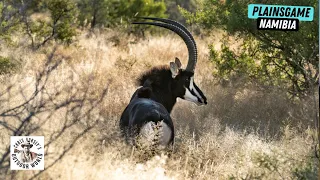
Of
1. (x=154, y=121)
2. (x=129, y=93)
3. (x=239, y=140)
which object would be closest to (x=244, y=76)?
(x=129, y=93)

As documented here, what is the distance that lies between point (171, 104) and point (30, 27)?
7.05 metres

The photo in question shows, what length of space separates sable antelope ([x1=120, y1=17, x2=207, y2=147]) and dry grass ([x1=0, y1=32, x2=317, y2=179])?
0.20 meters

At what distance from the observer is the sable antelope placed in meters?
6.44

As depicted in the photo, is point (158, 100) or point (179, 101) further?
point (179, 101)

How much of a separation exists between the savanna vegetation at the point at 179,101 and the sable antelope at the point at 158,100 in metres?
0.20

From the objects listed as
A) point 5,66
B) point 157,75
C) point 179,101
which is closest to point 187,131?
point 157,75

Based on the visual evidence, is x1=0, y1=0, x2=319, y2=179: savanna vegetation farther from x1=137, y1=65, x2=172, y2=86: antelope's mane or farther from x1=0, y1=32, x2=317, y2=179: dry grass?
x1=137, y1=65, x2=172, y2=86: antelope's mane

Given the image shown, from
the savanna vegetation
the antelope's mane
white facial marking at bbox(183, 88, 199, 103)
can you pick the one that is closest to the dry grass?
the savanna vegetation

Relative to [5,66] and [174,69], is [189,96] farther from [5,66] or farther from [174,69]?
[5,66]

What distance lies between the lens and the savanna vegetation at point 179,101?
18.3 feet

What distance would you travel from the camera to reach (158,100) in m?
7.57

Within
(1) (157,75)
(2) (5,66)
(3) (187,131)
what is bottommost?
(3) (187,131)

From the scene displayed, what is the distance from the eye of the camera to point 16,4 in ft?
40.9

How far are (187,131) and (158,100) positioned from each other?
617mm
